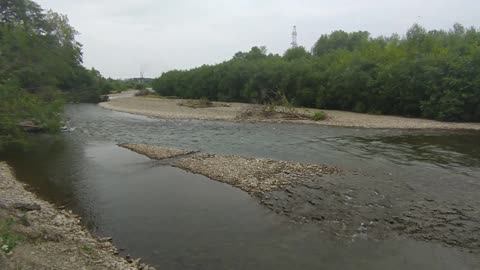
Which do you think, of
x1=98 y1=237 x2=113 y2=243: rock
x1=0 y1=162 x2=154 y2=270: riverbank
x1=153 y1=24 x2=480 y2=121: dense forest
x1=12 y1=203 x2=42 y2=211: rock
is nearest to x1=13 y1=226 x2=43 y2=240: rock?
x1=0 y1=162 x2=154 y2=270: riverbank

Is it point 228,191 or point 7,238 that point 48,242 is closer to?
point 7,238

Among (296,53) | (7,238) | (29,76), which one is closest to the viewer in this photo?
(7,238)

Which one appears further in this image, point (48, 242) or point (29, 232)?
point (29, 232)

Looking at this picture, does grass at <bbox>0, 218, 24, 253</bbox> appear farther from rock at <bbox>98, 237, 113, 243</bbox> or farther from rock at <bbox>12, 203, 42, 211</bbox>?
rock at <bbox>12, 203, 42, 211</bbox>

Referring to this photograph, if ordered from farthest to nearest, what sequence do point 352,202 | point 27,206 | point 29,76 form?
1. point 29,76
2. point 352,202
3. point 27,206

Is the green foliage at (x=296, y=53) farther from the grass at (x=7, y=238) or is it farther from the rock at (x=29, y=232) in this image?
the grass at (x=7, y=238)

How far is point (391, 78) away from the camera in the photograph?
3625 cm

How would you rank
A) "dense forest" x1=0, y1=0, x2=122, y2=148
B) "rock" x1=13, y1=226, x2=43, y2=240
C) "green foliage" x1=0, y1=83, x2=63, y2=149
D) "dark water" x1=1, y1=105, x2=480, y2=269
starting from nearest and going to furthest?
"rock" x1=13, y1=226, x2=43, y2=240, "dark water" x1=1, y1=105, x2=480, y2=269, "green foliage" x1=0, y1=83, x2=63, y2=149, "dense forest" x1=0, y1=0, x2=122, y2=148

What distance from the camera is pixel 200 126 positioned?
110 feet

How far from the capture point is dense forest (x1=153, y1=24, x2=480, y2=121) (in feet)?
104

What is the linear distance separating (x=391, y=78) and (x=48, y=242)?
3594 centimetres

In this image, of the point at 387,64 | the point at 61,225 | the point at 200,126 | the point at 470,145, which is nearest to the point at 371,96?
the point at 387,64

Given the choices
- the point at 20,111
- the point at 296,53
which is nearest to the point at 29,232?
the point at 20,111

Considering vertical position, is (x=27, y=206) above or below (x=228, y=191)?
above
